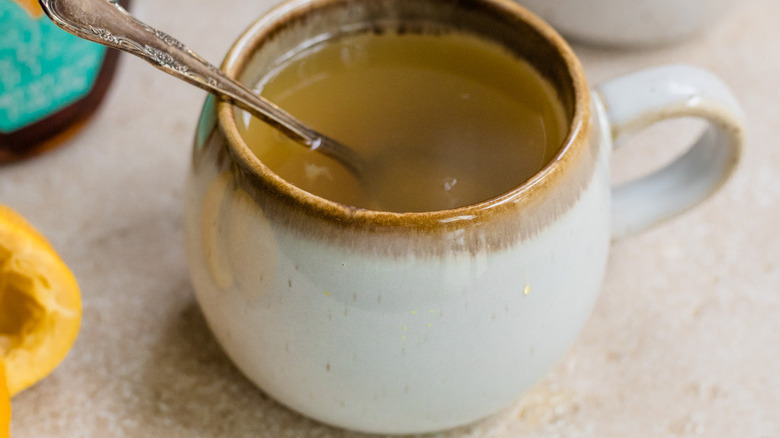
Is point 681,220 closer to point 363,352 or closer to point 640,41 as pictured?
point 640,41

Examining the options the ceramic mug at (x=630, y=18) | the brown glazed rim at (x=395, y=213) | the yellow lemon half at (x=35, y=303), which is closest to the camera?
the brown glazed rim at (x=395, y=213)

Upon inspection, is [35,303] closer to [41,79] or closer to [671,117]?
[41,79]

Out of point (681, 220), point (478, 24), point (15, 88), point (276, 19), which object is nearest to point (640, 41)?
point (681, 220)

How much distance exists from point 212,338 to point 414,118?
0.63ft

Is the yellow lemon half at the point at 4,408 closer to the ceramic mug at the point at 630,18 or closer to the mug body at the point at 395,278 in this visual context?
the mug body at the point at 395,278

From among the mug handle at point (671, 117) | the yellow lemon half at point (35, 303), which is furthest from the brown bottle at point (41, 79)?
the mug handle at point (671, 117)

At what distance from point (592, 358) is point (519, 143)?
16 cm

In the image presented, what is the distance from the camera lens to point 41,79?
23.7 inches

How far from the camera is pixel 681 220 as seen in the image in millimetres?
634

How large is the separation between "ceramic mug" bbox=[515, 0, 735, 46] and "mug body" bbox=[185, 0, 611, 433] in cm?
28

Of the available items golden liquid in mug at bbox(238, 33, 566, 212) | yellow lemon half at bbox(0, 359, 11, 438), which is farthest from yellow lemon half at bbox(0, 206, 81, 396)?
golden liquid in mug at bbox(238, 33, 566, 212)

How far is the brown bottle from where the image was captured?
57 cm

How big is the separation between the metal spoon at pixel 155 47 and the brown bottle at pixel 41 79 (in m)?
0.20

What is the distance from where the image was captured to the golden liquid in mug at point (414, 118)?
17.7 inches
